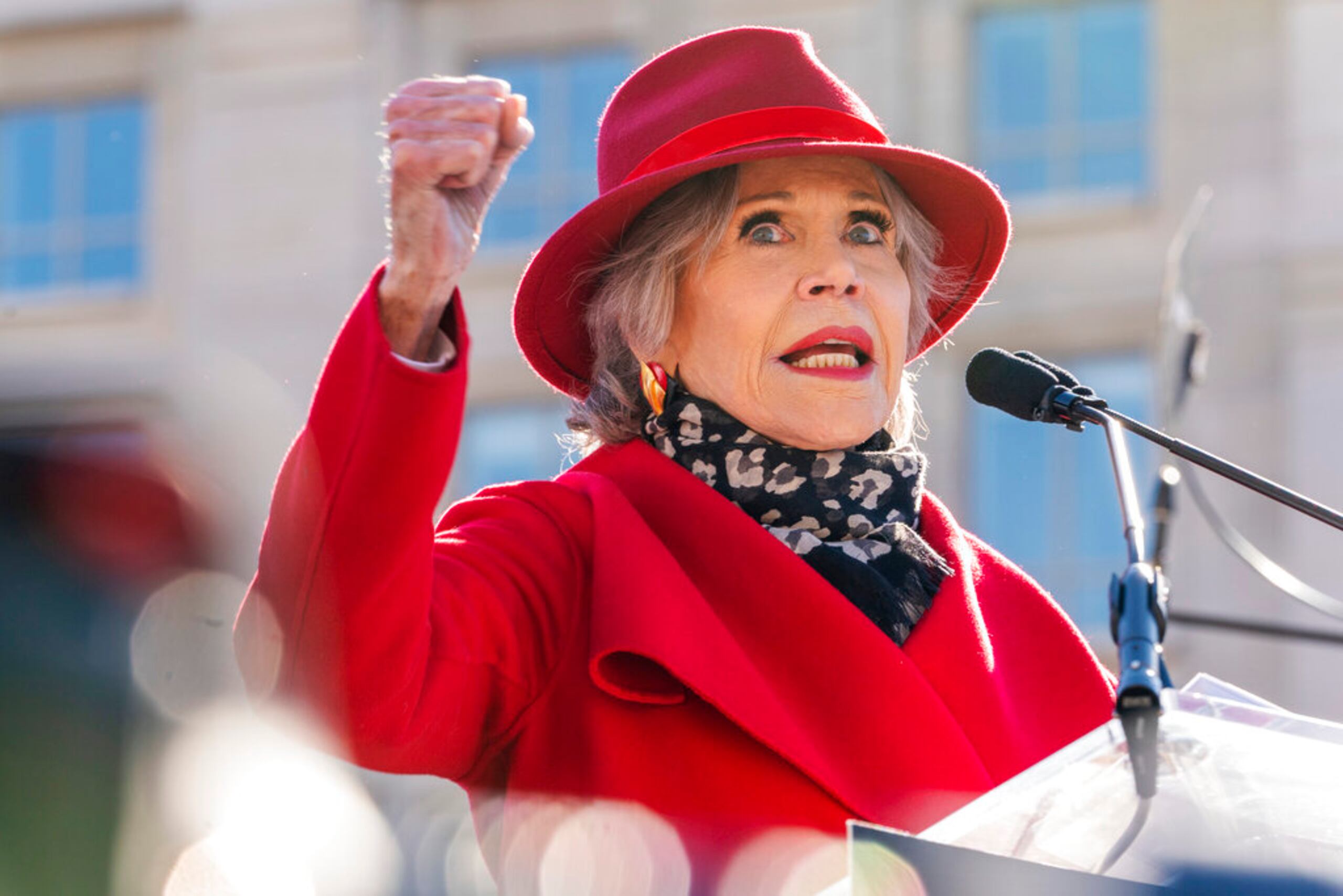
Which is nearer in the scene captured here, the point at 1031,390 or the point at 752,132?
the point at 1031,390

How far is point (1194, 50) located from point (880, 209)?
887 centimetres

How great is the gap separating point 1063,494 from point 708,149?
28.2ft

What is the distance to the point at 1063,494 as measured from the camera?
11234mm

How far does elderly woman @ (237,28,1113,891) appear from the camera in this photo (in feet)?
6.92

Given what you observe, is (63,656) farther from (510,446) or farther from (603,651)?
(510,446)

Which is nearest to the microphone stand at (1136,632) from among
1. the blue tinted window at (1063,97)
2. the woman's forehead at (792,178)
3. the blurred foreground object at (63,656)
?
the woman's forehead at (792,178)

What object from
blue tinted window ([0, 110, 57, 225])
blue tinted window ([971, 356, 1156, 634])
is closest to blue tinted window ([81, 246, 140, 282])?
blue tinted window ([0, 110, 57, 225])

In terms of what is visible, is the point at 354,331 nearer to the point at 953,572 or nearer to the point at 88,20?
the point at 953,572

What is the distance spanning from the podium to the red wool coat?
0.64 metres

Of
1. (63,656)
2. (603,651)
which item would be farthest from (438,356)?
(63,656)

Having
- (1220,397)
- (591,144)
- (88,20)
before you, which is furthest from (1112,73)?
(88,20)

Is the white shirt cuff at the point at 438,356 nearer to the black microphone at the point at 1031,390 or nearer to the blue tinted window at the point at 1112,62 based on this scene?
the black microphone at the point at 1031,390

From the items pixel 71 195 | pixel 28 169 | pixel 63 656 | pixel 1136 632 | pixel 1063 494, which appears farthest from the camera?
pixel 28 169

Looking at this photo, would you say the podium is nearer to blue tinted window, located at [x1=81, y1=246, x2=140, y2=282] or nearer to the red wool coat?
the red wool coat
